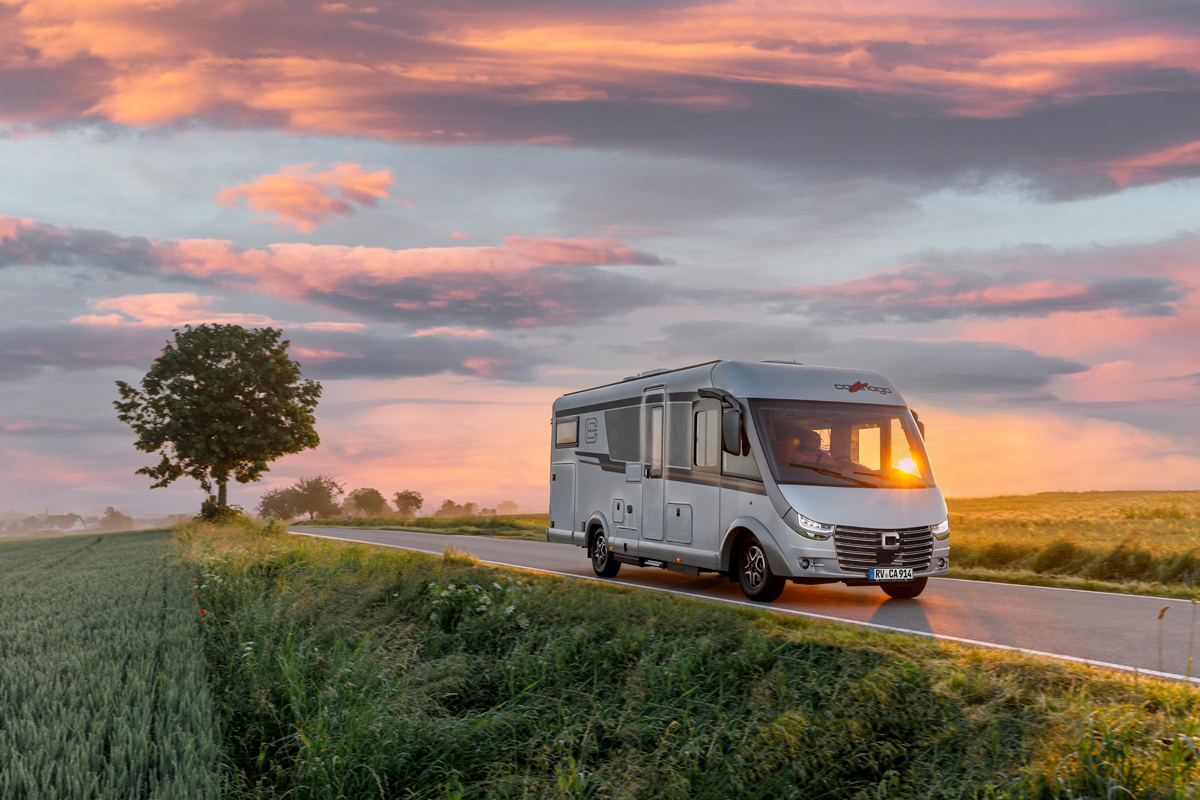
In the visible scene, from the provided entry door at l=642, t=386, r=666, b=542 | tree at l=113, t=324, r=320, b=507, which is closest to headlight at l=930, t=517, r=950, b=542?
entry door at l=642, t=386, r=666, b=542

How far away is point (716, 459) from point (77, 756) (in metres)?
9.09

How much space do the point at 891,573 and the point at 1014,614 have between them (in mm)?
1545

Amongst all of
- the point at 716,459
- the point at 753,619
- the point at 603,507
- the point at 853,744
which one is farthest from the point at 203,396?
the point at 853,744

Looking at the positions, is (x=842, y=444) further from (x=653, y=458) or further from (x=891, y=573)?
(x=653, y=458)

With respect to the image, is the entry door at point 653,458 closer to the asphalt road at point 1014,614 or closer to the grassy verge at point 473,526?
the asphalt road at point 1014,614

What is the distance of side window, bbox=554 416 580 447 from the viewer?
17.3 meters

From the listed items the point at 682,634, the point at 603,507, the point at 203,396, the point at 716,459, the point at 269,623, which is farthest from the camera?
the point at 203,396

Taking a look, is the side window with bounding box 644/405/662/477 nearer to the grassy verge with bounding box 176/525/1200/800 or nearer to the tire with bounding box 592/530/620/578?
the tire with bounding box 592/530/620/578

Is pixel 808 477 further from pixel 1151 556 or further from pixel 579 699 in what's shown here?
pixel 1151 556

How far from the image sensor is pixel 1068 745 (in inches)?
215

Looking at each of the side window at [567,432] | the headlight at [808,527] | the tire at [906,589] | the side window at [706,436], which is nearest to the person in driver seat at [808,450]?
the headlight at [808,527]

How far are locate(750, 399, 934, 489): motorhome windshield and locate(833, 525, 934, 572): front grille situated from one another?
0.68 metres

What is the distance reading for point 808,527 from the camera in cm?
1143

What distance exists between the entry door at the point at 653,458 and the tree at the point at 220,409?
3237 centimetres
